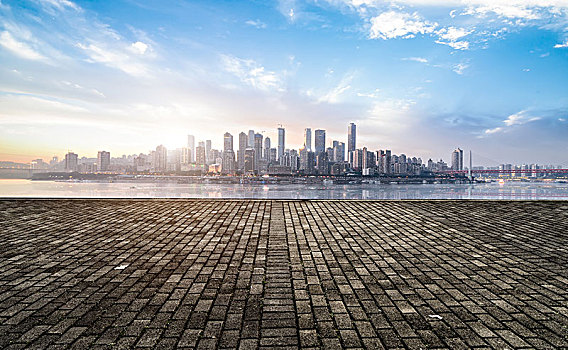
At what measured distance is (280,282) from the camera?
4.27 m

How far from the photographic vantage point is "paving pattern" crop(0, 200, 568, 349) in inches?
120

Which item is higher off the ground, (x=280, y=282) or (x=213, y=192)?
(x=280, y=282)

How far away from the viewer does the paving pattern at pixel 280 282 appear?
3.05 m

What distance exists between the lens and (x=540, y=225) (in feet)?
25.7

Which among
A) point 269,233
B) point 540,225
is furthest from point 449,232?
point 269,233

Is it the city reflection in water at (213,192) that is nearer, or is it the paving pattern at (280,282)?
the paving pattern at (280,282)

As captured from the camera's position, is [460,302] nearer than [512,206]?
Yes

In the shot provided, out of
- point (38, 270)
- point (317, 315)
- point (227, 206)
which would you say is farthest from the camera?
point (227, 206)

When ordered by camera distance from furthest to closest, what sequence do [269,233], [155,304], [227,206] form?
[227,206] → [269,233] → [155,304]

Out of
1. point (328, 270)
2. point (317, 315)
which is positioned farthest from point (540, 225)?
point (317, 315)

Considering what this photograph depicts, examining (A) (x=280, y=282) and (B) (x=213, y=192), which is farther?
(B) (x=213, y=192)

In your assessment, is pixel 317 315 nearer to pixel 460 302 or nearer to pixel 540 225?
pixel 460 302

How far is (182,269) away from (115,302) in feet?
3.76

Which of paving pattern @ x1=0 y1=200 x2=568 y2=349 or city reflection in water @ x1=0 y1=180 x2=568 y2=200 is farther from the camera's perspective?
city reflection in water @ x1=0 y1=180 x2=568 y2=200
